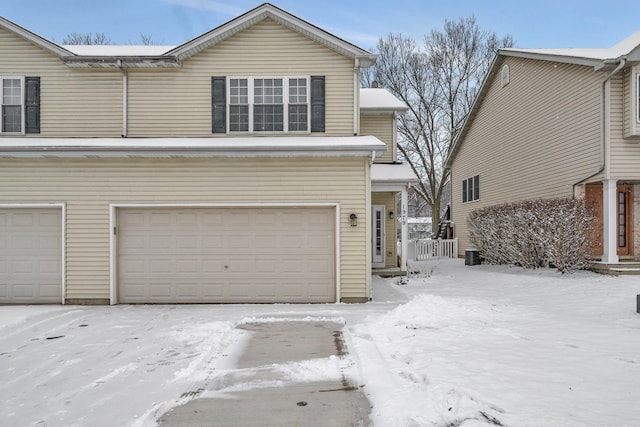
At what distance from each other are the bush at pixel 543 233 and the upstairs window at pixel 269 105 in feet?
22.8

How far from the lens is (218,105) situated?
10.1 meters

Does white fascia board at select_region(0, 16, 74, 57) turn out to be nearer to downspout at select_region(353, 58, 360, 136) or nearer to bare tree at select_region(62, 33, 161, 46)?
downspout at select_region(353, 58, 360, 136)

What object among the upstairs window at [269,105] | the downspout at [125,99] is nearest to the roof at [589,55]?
the upstairs window at [269,105]

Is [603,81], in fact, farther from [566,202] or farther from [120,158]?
[120,158]

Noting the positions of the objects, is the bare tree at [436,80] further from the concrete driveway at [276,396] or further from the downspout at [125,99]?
the concrete driveway at [276,396]

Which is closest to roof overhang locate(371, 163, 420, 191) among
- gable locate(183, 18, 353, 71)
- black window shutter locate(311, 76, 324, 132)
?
black window shutter locate(311, 76, 324, 132)

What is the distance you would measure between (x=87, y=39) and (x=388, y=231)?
75.7 ft

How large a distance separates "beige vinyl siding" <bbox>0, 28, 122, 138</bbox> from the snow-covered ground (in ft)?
13.9

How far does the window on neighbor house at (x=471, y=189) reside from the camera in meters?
19.8

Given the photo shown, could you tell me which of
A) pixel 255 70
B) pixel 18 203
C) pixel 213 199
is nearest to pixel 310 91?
pixel 255 70

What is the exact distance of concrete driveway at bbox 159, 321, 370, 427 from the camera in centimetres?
385

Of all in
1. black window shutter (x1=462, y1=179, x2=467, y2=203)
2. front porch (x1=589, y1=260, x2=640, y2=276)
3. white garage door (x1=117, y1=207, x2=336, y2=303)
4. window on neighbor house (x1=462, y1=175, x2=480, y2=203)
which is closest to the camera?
white garage door (x1=117, y1=207, x2=336, y2=303)

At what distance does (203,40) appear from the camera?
999 centimetres

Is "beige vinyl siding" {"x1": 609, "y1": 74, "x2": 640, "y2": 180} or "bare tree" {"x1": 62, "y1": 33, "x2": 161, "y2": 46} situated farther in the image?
"bare tree" {"x1": 62, "y1": 33, "x2": 161, "y2": 46}
